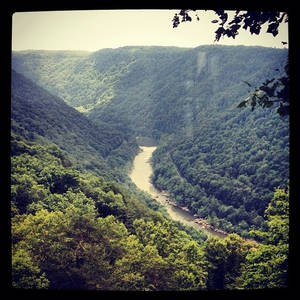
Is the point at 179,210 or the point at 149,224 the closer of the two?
the point at 149,224

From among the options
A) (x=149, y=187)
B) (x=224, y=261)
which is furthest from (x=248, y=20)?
(x=149, y=187)

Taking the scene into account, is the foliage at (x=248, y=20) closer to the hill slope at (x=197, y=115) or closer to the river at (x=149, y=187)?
the hill slope at (x=197, y=115)

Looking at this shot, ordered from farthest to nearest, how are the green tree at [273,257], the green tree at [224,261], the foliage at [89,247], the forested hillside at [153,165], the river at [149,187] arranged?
the river at [149,187]
the forested hillside at [153,165]
the green tree at [224,261]
the foliage at [89,247]
the green tree at [273,257]

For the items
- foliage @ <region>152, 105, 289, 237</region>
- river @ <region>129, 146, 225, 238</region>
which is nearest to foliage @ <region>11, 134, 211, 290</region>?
river @ <region>129, 146, 225, 238</region>

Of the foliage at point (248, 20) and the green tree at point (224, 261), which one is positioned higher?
the foliage at point (248, 20)

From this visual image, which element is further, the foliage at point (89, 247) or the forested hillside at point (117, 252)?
the foliage at point (89, 247)

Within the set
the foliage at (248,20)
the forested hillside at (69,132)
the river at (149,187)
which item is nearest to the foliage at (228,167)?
the river at (149,187)
